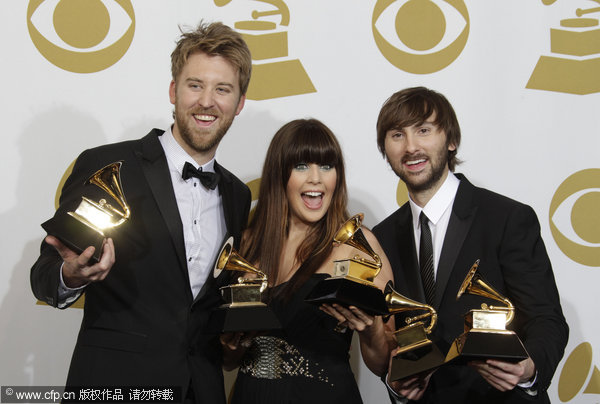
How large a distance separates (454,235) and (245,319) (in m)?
0.98

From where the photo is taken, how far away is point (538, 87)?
3.79 metres

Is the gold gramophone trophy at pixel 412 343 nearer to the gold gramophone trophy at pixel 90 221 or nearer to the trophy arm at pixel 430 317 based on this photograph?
the trophy arm at pixel 430 317

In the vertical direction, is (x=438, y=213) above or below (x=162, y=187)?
below

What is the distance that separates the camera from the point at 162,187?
2.52 meters

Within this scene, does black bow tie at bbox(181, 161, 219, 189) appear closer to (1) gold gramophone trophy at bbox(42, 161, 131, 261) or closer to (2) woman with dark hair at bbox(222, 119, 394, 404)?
(2) woman with dark hair at bbox(222, 119, 394, 404)

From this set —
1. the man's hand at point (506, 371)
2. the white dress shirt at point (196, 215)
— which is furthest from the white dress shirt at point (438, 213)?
the white dress shirt at point (196, 215)

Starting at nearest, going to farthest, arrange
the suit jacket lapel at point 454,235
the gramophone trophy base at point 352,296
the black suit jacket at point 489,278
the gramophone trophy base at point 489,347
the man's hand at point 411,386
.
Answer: the gramophone trophy base at point 489,347 < the gramophone trophy base at point 352,296 < the man's hand at point 411,386 < the black suit jacket at point 489,278 < the suit jacket lapel at point 454,235

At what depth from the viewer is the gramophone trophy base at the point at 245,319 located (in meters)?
2.31

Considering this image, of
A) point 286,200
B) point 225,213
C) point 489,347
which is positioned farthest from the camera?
point 286,200

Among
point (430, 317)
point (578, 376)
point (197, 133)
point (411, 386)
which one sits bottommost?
point (578, 376)

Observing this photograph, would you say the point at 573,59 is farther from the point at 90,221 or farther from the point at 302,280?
the point at 90,221

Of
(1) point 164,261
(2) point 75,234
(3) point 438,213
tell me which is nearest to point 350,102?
(3) point 438,213

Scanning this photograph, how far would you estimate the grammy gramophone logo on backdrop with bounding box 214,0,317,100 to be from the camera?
3824mm

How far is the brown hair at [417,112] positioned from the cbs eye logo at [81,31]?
186cm
